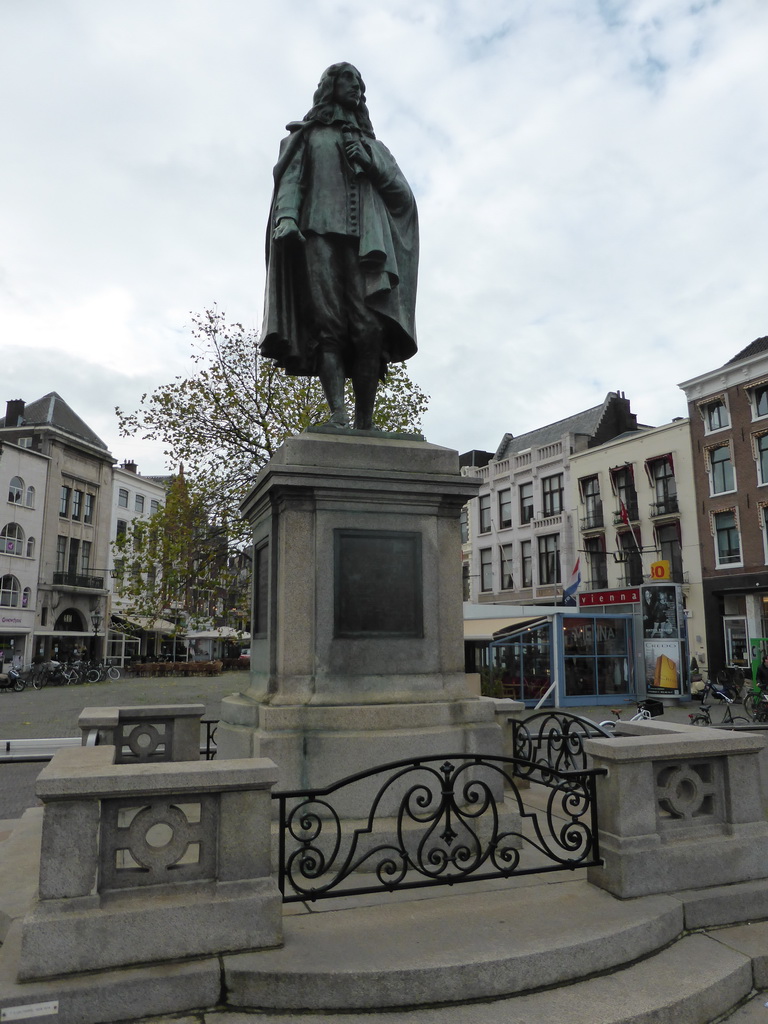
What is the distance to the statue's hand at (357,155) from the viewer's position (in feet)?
19.6

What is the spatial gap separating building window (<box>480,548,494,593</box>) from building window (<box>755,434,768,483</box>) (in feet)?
65.9

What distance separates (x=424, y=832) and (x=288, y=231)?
168 inches

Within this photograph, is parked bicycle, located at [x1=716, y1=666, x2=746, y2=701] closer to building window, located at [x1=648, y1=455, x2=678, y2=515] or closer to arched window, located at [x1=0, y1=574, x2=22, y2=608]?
building window, located at [x1=648, y1=455, x2=678, y2=515]

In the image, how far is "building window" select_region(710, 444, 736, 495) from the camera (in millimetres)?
35062

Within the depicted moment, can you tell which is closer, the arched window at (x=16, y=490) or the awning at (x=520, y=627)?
the awning at (x=520, y=627)

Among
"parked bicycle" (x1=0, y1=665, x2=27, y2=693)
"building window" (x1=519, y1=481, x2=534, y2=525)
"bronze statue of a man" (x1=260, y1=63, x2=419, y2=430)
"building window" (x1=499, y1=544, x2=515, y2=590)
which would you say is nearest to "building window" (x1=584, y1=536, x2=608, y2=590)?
"building window" (x1=519, y1=481, x2=534, y2=525)

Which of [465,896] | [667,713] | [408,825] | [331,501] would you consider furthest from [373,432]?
[667,713]

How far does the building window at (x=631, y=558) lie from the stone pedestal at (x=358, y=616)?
1390 inches

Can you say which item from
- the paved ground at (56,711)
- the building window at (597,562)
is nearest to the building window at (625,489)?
the building window at (597,562)

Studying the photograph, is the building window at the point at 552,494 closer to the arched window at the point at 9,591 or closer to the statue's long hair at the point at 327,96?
the arched window at the point at 9,591

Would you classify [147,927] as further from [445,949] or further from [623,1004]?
[623,1004]

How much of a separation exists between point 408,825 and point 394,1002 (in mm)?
1453

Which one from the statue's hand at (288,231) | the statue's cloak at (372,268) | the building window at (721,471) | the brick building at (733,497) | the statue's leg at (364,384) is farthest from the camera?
the building window at (721,471)

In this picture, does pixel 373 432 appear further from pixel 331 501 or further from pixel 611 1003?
pixel 611 1003
